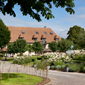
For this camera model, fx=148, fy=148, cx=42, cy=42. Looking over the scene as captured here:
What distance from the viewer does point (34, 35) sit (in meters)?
57.6

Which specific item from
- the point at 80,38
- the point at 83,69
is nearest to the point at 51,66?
the point at 83,69

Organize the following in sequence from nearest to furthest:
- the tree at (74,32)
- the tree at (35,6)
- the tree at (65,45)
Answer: the tree at (35,6), the tree at (65,45), the tree at (74,32)

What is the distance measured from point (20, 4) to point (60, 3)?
2488 millimetres

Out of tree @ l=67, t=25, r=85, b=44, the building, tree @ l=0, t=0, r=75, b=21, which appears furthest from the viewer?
tree @ l=67, t=25, r=85, b=44

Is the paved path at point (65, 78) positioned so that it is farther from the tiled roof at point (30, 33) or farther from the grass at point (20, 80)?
the tiled roof at point (30, 33)

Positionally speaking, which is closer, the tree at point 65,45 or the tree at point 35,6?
the tree at point 35,6

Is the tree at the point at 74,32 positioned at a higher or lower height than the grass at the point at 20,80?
higher

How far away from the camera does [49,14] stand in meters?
8.71

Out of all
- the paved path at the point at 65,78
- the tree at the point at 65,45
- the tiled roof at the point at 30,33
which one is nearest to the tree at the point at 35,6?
the paved path at the point at 65,78

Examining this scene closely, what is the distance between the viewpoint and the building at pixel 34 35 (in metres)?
56.2

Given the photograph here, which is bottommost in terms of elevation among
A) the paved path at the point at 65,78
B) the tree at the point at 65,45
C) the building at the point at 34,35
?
the paved path at the point at 65,78

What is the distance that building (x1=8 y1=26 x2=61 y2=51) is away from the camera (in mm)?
56219

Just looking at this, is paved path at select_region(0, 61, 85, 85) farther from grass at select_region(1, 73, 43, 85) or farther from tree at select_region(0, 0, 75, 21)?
tree at select_region(0, 0, 75, 21)

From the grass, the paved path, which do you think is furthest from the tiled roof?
the grass
